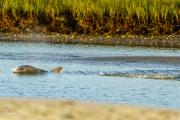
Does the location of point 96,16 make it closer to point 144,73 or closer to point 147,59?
point 147,59

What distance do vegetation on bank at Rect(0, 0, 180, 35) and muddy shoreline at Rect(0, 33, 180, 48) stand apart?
452mm

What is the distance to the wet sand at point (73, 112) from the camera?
748 centimetres

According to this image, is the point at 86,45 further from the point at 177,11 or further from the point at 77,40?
the point at 177,11

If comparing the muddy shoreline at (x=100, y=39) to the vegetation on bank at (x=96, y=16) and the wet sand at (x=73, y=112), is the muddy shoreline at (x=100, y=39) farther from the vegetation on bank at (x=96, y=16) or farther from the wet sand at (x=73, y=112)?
the wet sand at (x=73, y=112)

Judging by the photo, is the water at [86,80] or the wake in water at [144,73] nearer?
the water at [86,80]

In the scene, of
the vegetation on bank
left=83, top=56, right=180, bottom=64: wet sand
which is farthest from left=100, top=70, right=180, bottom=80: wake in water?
the vegetation on bank

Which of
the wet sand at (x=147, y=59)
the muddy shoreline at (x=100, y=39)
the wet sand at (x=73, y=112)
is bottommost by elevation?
the muddy shoreline at (x=100, y=39)

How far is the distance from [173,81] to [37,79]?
294cm

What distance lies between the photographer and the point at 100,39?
28.1 metres

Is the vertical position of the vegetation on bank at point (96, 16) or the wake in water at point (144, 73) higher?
the vegetation on bank at point (96, 16)

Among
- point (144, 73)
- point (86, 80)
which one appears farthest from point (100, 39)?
point (86, 80)

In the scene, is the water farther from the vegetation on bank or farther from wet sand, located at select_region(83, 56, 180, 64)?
the vegetation on bank

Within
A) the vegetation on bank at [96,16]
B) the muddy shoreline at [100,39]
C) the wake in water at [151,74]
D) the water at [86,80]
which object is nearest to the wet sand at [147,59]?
the water at [86,80]

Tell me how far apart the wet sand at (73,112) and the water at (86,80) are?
4455 mm
